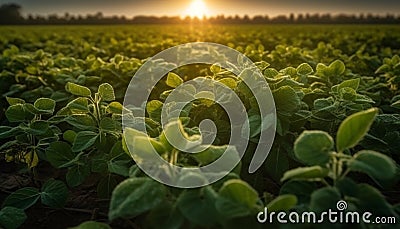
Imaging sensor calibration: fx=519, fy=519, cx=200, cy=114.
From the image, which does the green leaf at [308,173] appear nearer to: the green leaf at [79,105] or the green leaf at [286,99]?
the green leaf at [286,99]

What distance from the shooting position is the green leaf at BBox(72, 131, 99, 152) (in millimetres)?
2213

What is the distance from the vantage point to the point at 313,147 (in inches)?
61.2

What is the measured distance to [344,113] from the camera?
95.0 inches

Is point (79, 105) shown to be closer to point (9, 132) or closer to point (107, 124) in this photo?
point (107, 124)

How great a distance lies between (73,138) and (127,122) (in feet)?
1.07

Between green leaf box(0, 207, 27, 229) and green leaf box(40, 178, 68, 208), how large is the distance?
18 centimetres

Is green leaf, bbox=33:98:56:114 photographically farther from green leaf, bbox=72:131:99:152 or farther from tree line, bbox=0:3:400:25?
tree line, bbox=0:3:400:25

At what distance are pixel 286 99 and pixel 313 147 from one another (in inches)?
28.9

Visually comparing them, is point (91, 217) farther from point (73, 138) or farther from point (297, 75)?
point (297, 75)

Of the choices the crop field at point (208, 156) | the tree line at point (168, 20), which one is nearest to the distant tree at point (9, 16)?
the tree line at point (168, 20)

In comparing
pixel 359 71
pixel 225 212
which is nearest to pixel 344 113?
pixel 225 212

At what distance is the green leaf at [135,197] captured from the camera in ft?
4.88

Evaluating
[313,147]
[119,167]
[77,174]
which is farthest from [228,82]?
[313,147]

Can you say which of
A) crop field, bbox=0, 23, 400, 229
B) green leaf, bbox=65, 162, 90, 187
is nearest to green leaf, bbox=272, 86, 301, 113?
crop field, bbox=0, 23, 400, 229
